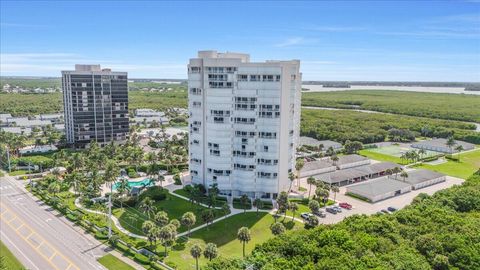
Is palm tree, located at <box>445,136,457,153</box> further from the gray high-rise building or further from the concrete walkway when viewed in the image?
the gray high-rise building

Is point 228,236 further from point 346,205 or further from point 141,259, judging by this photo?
point 346,205

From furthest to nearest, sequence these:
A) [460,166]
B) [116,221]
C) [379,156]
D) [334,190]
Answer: [379,156]
[460,166]
[334,190]
[116,221]

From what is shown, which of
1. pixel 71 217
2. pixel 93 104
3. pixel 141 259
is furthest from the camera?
pixel 93 104

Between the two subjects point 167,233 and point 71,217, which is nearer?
point 167,233

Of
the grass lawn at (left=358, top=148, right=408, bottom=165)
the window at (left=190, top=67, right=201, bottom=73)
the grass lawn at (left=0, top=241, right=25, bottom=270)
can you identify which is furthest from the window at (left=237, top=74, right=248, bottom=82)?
the grass lawn at (left=358, top=148, right=408, bottom=165)

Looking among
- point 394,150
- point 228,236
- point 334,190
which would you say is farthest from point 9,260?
point 394,150

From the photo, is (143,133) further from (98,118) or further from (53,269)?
(53,269)

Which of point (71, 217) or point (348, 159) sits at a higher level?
point (348, 159)

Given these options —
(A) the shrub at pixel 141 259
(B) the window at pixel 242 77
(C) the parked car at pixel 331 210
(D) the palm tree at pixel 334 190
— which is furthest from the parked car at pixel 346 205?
(A) the shrub at pixel 141 259

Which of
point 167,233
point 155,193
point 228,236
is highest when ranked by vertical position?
point 167,233
